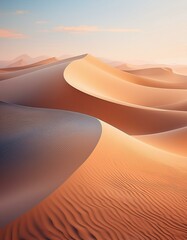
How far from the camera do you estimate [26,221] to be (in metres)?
5.12

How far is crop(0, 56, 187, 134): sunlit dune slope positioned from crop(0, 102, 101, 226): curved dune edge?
379 inches

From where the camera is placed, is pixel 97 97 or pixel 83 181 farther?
pixel 97 97

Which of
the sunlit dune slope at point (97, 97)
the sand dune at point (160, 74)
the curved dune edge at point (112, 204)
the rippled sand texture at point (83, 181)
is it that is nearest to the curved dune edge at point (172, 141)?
the rippled sand texture at point (83, 181)

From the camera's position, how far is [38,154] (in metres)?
8.23

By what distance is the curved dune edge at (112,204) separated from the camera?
16.5ft

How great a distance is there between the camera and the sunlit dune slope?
21.1 meters

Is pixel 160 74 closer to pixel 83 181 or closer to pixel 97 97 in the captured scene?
pixel 97 97

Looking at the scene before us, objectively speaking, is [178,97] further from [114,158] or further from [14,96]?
[114,158]

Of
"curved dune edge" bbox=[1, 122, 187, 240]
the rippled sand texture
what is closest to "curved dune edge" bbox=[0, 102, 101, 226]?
the rippled sand texture

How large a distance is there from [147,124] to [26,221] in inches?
657

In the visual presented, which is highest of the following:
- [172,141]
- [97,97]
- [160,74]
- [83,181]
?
[83,181]

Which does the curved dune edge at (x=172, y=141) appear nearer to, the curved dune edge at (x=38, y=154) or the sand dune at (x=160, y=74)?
the curved dune edge at (x=38, y=154)

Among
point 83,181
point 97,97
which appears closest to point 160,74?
point 97,97

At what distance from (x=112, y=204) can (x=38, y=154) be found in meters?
3.03
